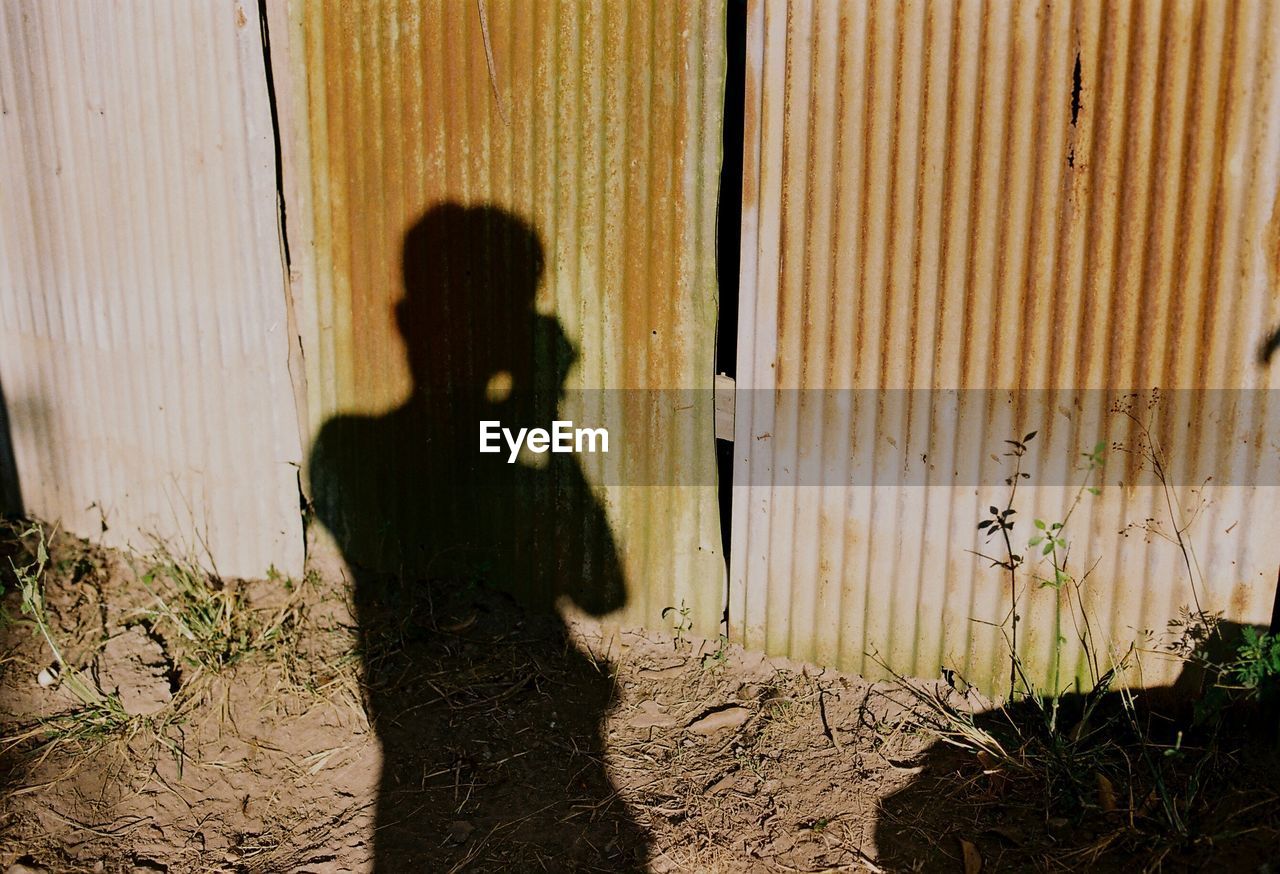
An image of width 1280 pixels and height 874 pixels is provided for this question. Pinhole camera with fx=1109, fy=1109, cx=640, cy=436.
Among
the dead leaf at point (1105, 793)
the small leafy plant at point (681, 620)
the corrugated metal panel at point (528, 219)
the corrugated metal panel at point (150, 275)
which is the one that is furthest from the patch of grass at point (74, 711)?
the dead leaf at point (1105, 793)

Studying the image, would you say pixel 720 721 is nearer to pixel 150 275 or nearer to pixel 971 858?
pixel 971 858

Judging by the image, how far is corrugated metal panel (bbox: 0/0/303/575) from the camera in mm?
4727

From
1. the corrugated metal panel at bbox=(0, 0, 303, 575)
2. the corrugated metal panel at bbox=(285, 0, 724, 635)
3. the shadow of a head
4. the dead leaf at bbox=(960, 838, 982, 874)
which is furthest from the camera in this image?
the corrugated metal panel at bbox=(0, 0, 303, 575)

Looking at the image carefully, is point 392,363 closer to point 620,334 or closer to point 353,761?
point 620,334

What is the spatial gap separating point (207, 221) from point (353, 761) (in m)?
2.42

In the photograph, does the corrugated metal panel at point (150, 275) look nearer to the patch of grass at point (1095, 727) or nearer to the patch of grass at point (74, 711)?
the patch of grass at point (74, 711)

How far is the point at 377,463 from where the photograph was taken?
16.0 feet

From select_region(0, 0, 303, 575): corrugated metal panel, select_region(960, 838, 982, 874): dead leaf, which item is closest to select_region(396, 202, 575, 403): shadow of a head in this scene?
select_region(0, 0, 303, 575): corrugated metal panel

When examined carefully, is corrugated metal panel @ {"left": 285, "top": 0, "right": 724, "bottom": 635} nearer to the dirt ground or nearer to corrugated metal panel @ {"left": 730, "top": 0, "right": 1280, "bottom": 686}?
corrugated metal panel @ {"left": 730, "top": 0, "right": 1280, "bottom": 686}

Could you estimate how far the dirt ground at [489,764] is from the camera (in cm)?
341

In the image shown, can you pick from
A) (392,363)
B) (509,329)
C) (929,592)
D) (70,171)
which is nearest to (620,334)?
(509,329)
